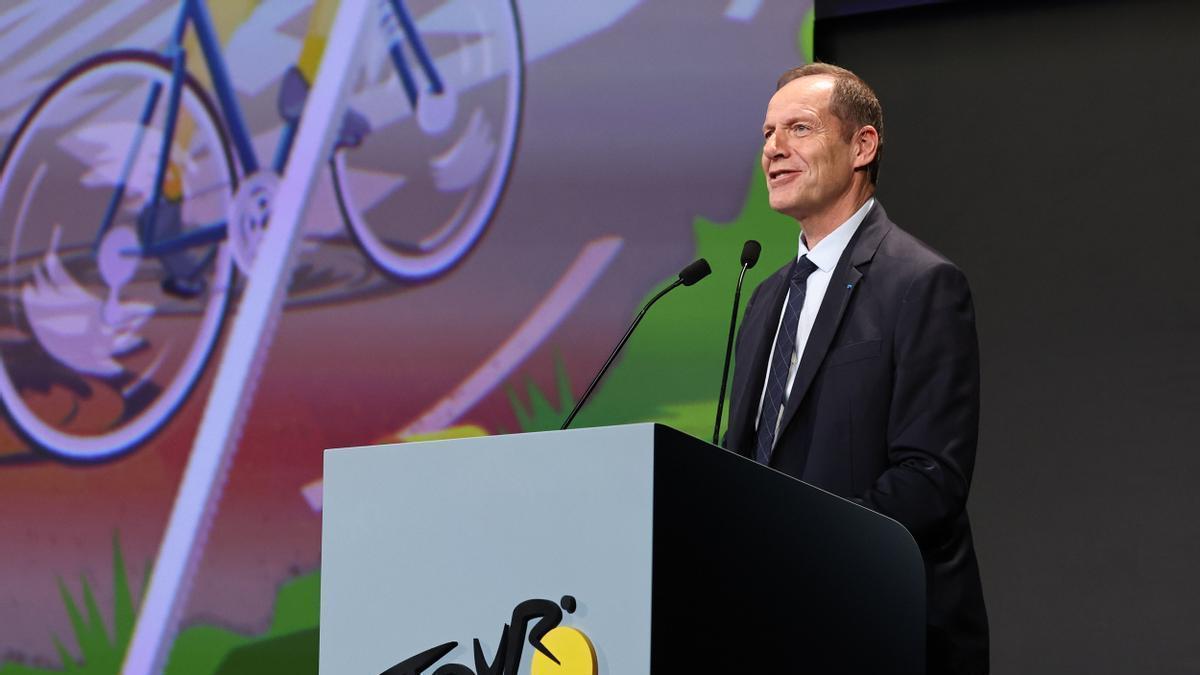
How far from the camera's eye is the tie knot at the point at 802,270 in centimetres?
215

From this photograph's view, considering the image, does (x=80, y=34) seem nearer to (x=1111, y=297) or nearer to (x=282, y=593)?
(x=282, y=593)

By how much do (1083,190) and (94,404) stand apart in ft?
8.81

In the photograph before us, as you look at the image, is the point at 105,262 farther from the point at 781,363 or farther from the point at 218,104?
the point at 781,363

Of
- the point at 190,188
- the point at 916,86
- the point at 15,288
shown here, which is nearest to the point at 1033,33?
the point at 916,86

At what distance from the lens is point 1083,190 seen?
3.21 meters

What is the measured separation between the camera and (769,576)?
125 cm

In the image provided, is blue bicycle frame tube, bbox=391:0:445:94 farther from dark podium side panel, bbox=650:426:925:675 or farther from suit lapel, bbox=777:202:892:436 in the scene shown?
dark podium side panel, bbox=650:426:925:675

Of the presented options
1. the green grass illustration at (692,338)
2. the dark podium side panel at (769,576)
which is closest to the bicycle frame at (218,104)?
the green grass illustration at (692,338)

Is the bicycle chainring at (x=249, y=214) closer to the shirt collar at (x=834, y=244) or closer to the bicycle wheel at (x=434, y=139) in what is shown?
the bicycle wheel at (x=434, y=139)

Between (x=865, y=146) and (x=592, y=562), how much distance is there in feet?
4.28

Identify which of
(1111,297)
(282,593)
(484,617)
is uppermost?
(1111,297)

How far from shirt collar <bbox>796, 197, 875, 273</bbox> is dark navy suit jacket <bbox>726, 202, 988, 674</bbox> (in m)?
0.07

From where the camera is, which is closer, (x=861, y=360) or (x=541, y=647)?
(x=541, y=647)

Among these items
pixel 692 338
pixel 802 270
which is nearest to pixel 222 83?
pixel 692 338
